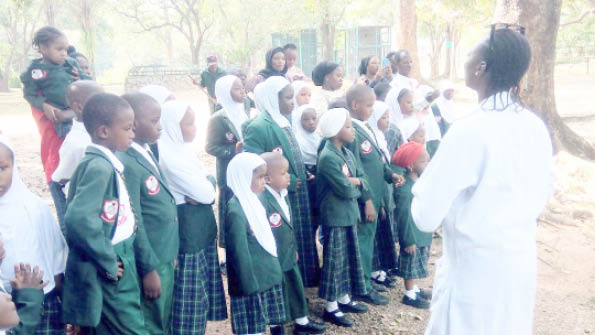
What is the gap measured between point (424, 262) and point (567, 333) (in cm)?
105

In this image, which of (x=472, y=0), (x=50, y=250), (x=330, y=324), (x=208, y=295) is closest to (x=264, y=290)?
(x=208, y=295)

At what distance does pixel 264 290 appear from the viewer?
9.83ft

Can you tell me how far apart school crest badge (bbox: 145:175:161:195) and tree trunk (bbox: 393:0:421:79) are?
428 inches

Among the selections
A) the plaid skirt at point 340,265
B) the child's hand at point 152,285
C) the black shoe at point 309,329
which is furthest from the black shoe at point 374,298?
the child's hand at point 152,285

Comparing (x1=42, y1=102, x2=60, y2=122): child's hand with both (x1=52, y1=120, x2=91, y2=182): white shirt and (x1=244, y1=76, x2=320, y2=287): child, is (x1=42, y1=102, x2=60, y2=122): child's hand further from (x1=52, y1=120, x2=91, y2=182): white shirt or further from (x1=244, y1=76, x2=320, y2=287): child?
(x1=244, y1=76, x2=320, y2=287): child

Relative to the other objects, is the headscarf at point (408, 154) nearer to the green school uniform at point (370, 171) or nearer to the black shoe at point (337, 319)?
the green school uniform at point (370, 171)

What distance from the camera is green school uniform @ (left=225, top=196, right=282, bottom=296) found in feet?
9.45

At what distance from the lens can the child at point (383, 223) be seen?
3959mm

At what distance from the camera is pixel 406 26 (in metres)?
12.8

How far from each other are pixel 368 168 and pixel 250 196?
3.99 feet

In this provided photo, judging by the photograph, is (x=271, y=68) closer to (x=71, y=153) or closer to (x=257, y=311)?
(x=71, y=153)

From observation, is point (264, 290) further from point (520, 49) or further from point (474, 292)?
point (520, 49)

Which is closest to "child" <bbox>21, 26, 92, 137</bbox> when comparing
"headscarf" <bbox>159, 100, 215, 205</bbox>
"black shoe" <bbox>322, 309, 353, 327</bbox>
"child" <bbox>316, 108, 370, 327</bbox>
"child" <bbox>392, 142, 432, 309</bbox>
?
"headscarf" <bbox>159, 100, 215, 205</bbox>

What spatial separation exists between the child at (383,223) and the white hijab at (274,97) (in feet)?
2.45
